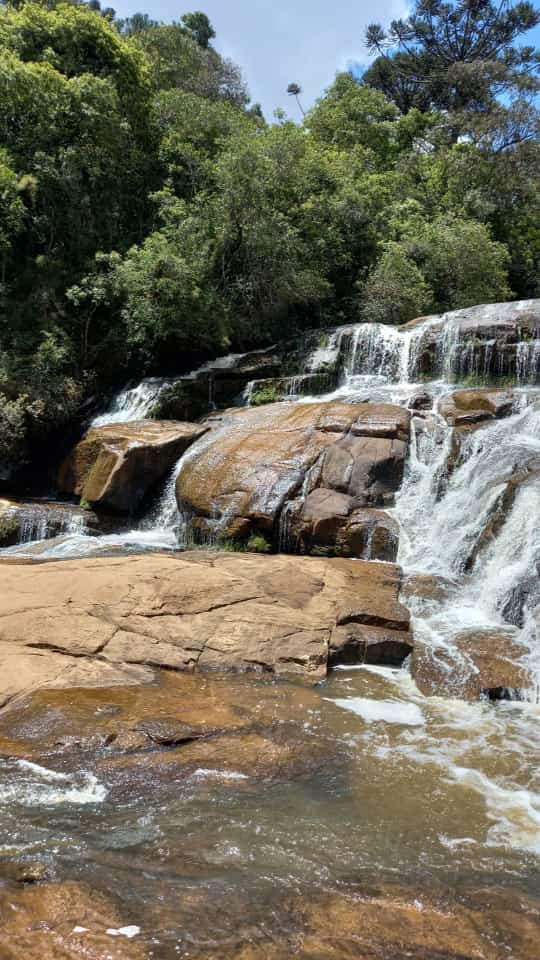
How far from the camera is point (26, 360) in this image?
1545 cm

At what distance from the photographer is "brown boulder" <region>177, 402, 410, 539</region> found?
1018 centimetres

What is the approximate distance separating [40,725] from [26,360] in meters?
12.3

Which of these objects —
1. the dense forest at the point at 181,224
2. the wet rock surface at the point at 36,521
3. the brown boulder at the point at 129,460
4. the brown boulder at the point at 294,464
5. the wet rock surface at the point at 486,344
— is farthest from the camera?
the dense forest at the point at 181,224

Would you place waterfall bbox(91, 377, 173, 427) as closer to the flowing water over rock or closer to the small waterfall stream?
the small waterfall stream

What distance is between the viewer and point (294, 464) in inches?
416

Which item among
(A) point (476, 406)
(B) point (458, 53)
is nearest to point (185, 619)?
(A) point (476, 406)

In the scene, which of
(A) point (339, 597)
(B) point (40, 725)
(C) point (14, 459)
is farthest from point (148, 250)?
(B) point (40, 725)

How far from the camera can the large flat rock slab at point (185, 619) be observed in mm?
6008

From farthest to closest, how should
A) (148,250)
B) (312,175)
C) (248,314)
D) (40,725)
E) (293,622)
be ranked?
(312,175) → (248,314) → (148,250) → (293,622) → (40,725)

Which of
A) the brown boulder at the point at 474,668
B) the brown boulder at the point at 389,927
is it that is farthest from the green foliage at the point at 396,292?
the brown boulder at the point at 389,927

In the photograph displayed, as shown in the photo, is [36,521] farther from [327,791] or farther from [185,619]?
[327,791]

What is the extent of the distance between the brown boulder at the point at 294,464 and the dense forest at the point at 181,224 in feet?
17.3

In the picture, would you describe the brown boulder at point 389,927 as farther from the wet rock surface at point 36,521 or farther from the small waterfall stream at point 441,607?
the wet rock surface at point 36,521

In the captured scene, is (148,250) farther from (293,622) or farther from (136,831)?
(136,831)
